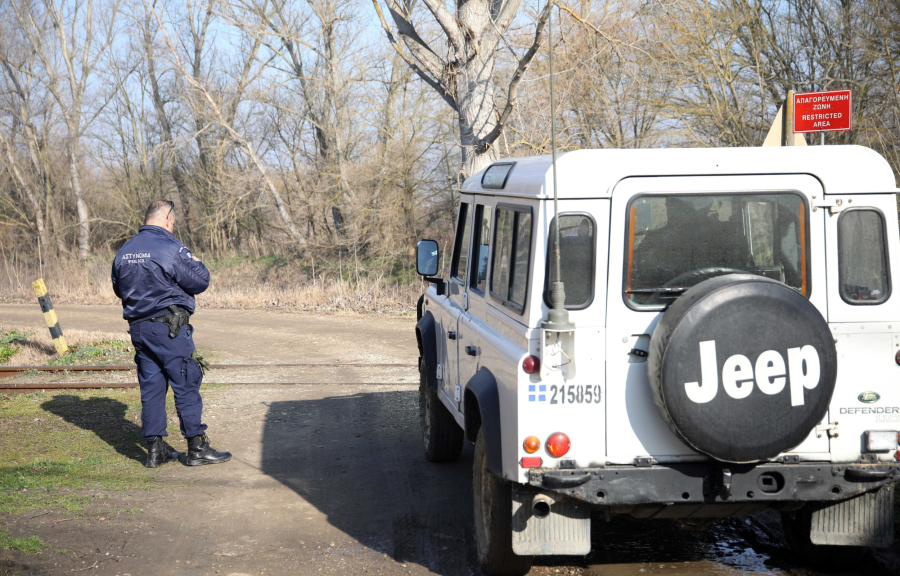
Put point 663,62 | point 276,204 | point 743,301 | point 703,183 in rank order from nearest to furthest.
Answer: point 743,301
point 703,183
point 663,62
point 276,204

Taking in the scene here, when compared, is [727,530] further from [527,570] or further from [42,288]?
[42,288]

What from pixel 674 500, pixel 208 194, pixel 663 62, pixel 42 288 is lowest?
pixel 674 500

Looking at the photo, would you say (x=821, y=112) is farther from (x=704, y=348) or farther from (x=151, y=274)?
(x=151, y=274)

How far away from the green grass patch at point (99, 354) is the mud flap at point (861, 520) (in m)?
9.42

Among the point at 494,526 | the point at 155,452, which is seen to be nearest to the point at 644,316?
the point at 494,526

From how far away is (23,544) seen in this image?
174 inches

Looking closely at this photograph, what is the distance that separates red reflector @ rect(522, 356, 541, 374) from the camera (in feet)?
11.2

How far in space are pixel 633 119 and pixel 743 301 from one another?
16064mm

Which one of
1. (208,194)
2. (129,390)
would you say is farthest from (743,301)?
(208,194)

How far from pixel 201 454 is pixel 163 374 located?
2.31 ft

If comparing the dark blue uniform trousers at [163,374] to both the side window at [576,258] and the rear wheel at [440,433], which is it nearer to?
the rear wheel at [440,433]

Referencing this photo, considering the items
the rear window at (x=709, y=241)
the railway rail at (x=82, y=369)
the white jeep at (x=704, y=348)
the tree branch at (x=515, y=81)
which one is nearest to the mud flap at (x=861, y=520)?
the white jeep at (x=704, y=348)

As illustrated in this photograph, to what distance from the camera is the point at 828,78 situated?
15.7 m

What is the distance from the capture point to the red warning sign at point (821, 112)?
23.4 feet
